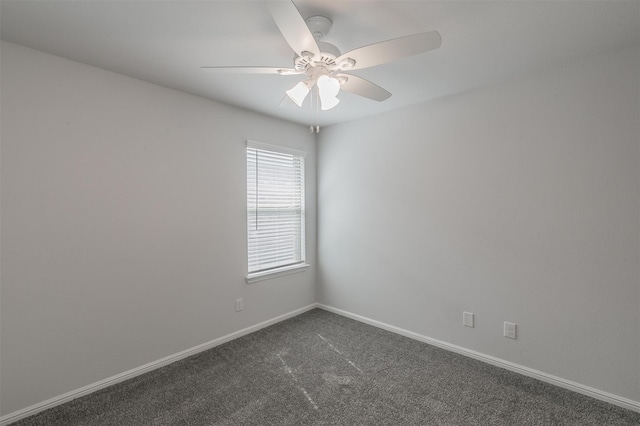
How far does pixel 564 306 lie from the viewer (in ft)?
7.30

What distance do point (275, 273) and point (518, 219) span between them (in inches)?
93.4

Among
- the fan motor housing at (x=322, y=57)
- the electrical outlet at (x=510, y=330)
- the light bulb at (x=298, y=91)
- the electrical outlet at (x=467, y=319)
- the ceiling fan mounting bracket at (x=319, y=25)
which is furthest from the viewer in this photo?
the electrical outlet at (x=467, y=319)

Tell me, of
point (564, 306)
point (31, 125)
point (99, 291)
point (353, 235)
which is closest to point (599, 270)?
point (564, 306)

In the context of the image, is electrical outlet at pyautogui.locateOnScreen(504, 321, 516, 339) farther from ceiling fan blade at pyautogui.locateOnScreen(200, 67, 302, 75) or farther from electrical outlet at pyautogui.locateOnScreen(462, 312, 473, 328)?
ceiling fan blade at pyautogui.locateOnScreen(200, 67, 302, 75)

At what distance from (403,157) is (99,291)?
2.84m

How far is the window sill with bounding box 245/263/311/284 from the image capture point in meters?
3.19

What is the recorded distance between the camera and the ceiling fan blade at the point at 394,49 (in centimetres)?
132

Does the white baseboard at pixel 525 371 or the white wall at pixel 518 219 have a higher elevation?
the white wall at pixel 518 219

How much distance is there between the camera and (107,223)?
2260 mm

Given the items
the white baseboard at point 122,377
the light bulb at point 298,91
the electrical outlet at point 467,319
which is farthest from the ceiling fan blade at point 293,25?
the white baseboard at point 122,377

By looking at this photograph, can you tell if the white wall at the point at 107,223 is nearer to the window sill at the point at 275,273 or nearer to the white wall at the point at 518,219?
the window sill at the point at 275,273

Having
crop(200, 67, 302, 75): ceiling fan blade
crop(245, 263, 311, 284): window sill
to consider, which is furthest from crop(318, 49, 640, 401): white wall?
crop(200, 67, 302, 75): ceiling fan blade

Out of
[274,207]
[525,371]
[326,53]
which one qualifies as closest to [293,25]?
[326,53]

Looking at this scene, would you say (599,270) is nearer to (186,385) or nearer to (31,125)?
(186,385)
